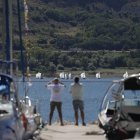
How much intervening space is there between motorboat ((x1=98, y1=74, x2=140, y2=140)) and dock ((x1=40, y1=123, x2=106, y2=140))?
0.68 metres

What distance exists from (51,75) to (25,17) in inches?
1802

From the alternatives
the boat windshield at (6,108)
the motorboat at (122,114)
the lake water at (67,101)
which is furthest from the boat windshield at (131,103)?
the boat windshield at (6,108)

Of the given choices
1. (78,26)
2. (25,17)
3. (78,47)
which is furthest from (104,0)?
(25,17)

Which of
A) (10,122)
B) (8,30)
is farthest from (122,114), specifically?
(8,30)

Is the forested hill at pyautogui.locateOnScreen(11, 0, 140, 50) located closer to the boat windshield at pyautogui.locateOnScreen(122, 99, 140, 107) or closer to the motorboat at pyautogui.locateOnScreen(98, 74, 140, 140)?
the motorboat at pyautogui.locateOnScreen(98, 74, 140, 140)

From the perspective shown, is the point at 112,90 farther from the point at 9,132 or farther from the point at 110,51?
the point at 110,51

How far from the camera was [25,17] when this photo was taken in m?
24.9

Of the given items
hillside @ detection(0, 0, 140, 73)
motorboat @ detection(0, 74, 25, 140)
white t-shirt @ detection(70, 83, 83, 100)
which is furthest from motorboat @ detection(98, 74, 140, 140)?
hillside @ detection(0, 0, 140, 73)

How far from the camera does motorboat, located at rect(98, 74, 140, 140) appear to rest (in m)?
14.9

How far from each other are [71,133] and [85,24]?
125540mm

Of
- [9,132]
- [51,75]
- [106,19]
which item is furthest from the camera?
[106,19]

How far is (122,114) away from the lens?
50.5 ft

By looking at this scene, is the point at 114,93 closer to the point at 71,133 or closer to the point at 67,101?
the point at 71,133

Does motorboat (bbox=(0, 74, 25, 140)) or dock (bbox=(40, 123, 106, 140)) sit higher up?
motorboat (bbox=(0, 74, 25, 140))
